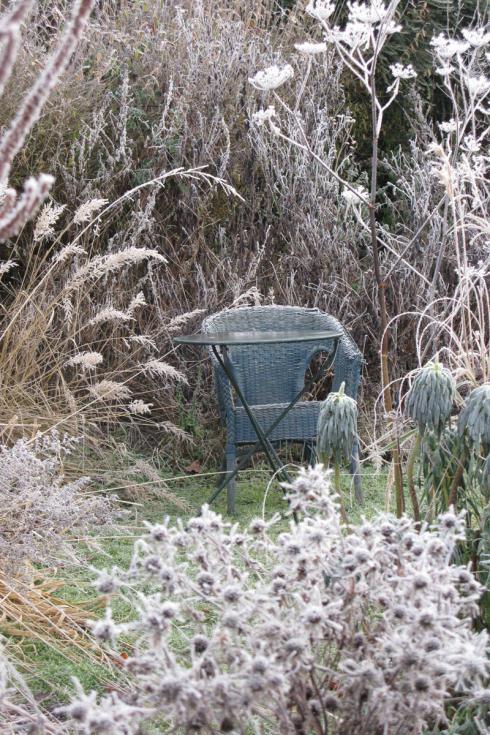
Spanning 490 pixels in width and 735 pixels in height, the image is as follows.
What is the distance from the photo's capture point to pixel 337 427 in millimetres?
2057

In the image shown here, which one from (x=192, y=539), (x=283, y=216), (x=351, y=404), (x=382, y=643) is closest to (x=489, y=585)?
(x=351, y=404)

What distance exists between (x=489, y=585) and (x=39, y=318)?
286 cm

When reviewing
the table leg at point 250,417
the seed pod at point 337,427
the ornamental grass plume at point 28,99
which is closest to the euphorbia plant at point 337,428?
the seed pod at point 337,427

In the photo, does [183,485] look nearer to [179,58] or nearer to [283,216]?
[283,216]

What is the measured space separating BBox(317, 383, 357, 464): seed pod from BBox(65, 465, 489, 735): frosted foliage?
0.42m

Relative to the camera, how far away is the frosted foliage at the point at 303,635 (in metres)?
1.28

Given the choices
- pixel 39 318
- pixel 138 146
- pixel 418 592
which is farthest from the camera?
pixel 138 146

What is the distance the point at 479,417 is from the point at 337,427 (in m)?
0.30

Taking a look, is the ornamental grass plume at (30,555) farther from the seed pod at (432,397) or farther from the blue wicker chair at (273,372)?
the blue wicker chair at (273,372)

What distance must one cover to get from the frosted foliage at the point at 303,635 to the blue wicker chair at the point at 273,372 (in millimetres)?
2789

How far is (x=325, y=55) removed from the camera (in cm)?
596

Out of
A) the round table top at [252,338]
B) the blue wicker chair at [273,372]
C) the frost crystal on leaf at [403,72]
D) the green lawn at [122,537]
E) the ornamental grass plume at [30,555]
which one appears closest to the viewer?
the green lawn at [122,537]

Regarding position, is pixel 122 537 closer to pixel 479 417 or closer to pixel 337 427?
pixel 337 427

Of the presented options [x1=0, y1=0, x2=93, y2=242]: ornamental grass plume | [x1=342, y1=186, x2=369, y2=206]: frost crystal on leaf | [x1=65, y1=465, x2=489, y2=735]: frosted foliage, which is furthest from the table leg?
[x1=0, y1=0, x2=93, y2=242]: ornamental grass plume
